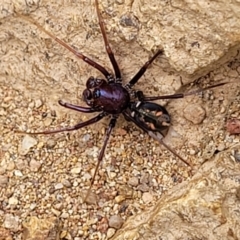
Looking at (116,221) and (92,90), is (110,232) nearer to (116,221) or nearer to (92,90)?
(116,221)

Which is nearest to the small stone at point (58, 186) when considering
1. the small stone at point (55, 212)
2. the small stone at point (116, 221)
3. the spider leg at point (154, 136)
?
the small stone at point (55, 212)

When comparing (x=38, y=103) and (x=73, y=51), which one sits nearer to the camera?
(x=73, y=51)

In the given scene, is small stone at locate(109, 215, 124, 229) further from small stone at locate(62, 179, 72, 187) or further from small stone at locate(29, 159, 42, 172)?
small stone at locate(29, 159, 42, 172)

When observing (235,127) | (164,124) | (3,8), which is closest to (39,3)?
(3,8)

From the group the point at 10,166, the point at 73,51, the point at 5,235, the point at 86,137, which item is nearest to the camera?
the point at 5,235

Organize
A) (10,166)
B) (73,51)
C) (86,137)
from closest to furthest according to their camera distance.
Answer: (73,51)
(10,166)
(86,137)

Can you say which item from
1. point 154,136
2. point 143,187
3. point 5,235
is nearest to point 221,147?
point 154,136

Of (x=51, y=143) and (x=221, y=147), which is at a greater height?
(x=51, y=143)

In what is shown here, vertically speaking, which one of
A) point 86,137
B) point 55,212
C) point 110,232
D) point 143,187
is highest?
point 86,137

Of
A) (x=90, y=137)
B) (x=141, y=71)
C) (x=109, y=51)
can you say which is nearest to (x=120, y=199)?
(x=90, y=137)

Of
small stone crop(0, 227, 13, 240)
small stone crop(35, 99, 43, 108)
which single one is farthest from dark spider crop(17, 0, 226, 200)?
small stone crop(0, 227, 13, 240)
